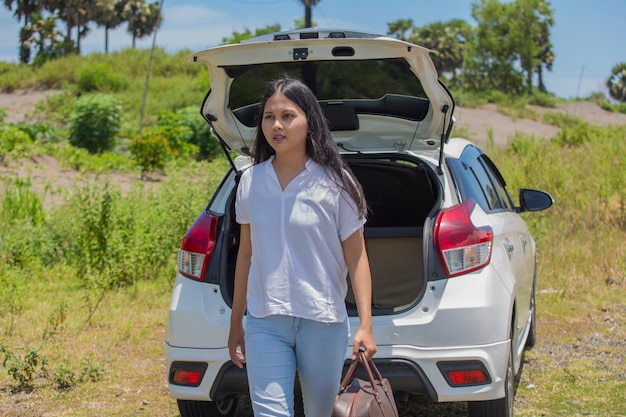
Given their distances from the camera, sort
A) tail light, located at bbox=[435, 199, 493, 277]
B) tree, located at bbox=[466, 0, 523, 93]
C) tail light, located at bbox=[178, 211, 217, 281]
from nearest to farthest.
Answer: tail light, located at bbox=[435, 199, 493, 277] → tail light, located at bbox=[178, 211, 217, 281] → tree, located at bbox=[466, 0, 523, 93]

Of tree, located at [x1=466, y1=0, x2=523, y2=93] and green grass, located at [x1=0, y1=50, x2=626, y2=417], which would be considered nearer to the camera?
green grass, located at [x1=0, y1=50, x2=626, y2=417]

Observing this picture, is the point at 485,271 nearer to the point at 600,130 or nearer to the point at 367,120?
the point at 367,120

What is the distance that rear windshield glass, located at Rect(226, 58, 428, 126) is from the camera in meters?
4.36

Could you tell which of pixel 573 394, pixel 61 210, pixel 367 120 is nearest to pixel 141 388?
pixel 367 120

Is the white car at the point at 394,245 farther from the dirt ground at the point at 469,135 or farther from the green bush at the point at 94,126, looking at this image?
the green bush at the point at 94,126

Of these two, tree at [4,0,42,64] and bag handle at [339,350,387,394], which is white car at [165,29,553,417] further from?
tree at [4,0,42,64]

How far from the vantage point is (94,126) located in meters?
24.1

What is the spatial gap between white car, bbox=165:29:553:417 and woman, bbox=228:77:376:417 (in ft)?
2.75

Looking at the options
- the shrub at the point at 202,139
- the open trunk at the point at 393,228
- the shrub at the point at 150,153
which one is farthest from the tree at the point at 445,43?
the open trunk at the point at 393,228

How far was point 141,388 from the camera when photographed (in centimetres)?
573

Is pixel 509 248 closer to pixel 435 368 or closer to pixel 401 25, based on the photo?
pixel 435 368

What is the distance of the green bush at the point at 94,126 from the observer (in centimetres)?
2416

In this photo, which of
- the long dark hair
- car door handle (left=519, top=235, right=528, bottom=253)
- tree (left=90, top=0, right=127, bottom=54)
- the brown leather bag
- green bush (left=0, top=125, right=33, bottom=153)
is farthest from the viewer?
tree (left=90, top=0, right=127, bottom=54)

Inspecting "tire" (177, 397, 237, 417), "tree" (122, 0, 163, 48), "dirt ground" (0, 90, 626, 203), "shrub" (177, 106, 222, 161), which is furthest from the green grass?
"tree" (122, 0, 163, 48)
